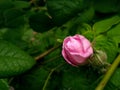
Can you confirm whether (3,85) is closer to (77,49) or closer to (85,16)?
(77,49)

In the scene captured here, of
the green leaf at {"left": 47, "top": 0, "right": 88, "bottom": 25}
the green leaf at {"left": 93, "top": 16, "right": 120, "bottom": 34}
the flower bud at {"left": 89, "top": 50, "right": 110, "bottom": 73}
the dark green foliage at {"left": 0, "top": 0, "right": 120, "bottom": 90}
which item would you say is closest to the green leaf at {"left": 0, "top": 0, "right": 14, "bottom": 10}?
the dark green foliage at {"left": 0, "top": 0, "right": 120, "bottom": 90}

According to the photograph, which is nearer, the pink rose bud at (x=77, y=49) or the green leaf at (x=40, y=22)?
the pink rose bud at (x=77, y=49)

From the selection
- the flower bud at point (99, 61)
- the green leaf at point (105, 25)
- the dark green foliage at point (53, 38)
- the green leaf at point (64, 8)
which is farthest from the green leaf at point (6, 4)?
the flower bud at point (99, 61)

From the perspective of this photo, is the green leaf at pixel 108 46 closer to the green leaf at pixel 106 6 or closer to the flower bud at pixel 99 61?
the flower bud at pixel 99 61

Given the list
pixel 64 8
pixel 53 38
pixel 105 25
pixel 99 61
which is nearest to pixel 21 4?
pixel 53 38

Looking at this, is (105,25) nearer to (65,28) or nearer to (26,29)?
(65,28)

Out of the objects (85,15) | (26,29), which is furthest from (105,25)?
(26,29)
